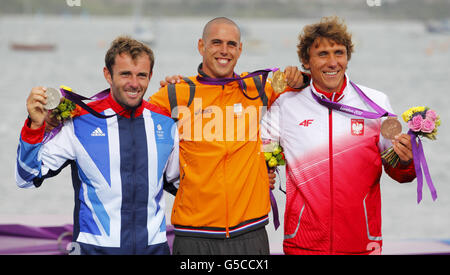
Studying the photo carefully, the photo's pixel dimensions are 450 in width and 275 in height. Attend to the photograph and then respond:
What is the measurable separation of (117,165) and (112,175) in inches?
2.7

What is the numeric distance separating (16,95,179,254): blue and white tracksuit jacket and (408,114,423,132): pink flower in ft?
5.28

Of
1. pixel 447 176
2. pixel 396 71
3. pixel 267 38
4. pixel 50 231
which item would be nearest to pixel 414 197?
pixel 447 176

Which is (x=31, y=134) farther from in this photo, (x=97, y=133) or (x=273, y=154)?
(x=273, y=154)

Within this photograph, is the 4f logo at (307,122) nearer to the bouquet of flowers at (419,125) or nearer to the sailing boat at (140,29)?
the bouquet of flowers at (419,125)

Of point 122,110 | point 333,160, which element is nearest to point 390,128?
point 333,160

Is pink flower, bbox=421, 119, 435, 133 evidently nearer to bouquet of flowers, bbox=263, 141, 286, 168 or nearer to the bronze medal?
the bronze medal

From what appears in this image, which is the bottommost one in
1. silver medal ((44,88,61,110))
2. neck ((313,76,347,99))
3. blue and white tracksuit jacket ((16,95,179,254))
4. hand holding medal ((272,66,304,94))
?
blue and white tracksuit jacket ((16,95,179,254))

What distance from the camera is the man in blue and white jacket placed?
3.62 meters

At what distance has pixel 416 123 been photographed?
3.83 metres

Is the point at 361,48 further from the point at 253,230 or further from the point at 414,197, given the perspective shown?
the point at 253,230

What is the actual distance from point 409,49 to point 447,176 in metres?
45.8

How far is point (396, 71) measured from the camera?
5016 centimetres

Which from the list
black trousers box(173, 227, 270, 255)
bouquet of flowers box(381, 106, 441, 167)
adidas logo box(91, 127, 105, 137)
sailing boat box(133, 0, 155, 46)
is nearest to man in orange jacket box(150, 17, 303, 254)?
black trousers box(173, 227, 270, 255)

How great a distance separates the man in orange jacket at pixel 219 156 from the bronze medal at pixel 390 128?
67 cm
